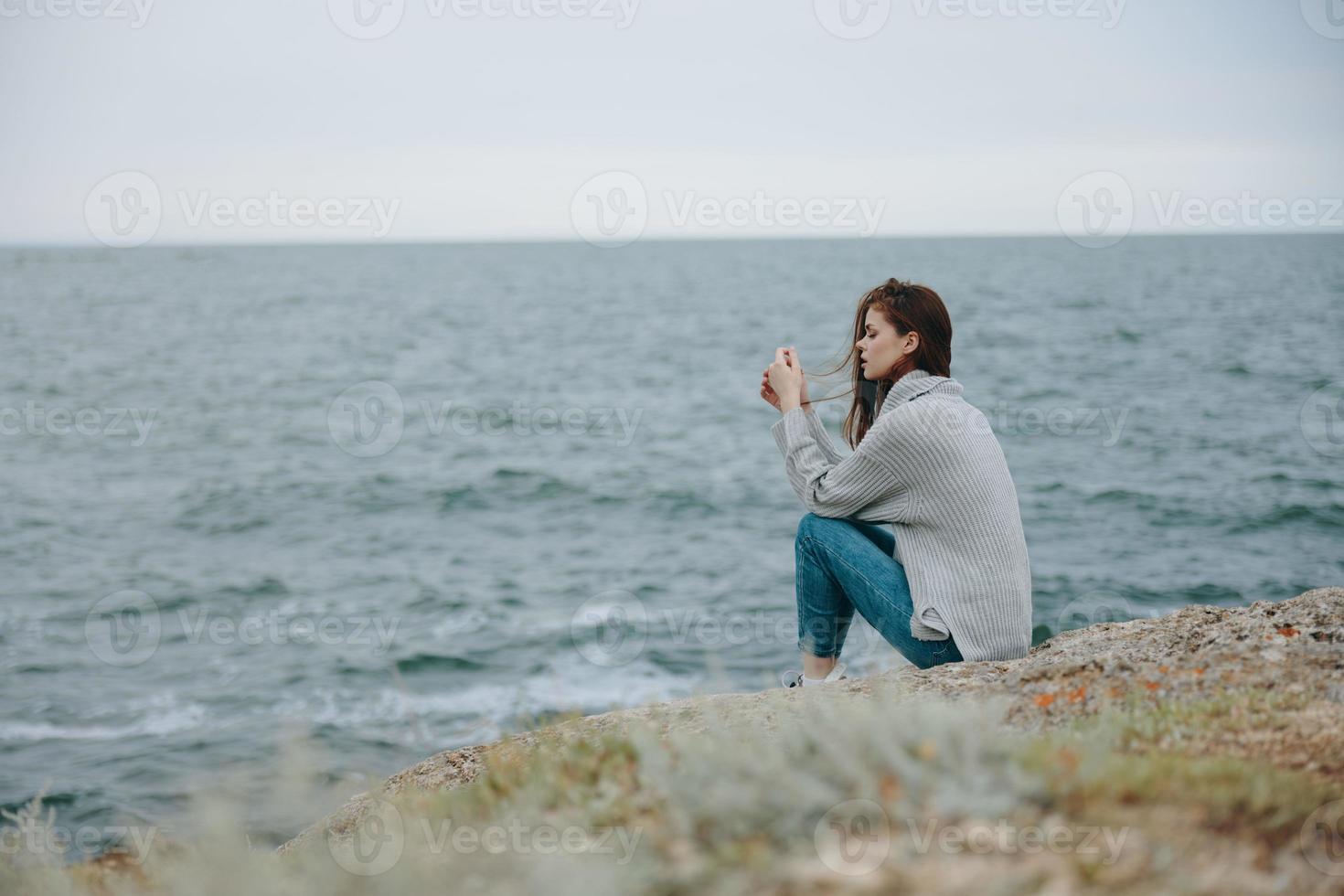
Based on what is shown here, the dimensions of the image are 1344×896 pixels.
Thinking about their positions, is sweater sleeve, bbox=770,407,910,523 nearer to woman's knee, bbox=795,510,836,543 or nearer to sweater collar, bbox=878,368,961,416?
woman's knee, bbox=795,510,836,543

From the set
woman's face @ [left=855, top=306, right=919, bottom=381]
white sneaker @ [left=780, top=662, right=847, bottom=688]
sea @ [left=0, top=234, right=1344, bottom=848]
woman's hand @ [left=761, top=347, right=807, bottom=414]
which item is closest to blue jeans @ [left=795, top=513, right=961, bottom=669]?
white sneaker @ [left=780, top=662, right=847, bottom=688]

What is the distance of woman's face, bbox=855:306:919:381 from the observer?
4457 mm

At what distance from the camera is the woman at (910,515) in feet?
13.6

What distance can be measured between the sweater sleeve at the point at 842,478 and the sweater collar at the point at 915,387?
0.27m

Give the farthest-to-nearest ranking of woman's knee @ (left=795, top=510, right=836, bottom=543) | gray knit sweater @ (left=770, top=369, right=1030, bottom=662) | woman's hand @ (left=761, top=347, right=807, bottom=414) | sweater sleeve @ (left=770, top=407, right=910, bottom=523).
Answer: woman's hand @ (left=761, top=347, right=807, bottom=414) < woman's knee @ (left=795, top=510, right=836, bottom=543) < sweater sleeve @ (left=770, top=407, right=910, bottom=523) < gray knit sweater @ (left=770, top=369, right=1030, bottom=662)

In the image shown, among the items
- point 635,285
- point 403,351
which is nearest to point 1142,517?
point 403,351

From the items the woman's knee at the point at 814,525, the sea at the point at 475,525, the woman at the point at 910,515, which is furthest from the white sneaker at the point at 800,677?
the woman's knee at the point at 814,525

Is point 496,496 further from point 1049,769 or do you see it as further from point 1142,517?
point 1049,769

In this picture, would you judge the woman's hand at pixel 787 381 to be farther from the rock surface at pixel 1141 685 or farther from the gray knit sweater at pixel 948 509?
A: the rock surface at pixel 1141 685

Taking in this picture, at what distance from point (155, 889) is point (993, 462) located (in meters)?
3.37

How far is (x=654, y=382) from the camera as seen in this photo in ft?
88.0

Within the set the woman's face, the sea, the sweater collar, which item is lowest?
the sea

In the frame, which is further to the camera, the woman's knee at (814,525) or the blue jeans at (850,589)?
the woman's knee at (814,525)

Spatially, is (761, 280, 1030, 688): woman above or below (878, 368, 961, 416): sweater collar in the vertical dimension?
below
